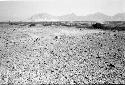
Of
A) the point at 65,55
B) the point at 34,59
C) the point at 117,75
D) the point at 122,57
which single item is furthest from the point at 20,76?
the point at 122,57

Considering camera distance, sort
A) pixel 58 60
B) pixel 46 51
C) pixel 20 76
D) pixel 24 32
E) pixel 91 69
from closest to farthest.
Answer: pixel 20 76 → pixel 91 69 → pixel 58 60 → pixel 46 51 → pixel 24 32

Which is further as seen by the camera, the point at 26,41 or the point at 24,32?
the point at 24,32

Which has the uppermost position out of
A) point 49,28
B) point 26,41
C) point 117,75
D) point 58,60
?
point 49,28

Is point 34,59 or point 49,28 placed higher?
point 49,28

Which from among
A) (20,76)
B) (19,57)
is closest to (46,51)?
(19,57)

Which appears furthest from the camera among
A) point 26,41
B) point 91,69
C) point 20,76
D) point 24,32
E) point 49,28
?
point 49,28

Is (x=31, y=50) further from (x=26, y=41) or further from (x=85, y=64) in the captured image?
(x=85, y=64)

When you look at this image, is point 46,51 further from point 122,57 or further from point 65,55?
point 122,57
